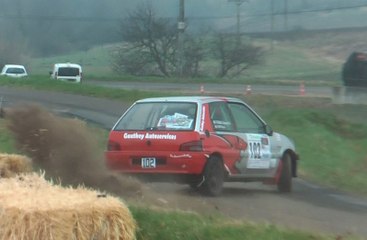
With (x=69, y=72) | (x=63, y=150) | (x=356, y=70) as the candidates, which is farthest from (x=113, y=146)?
(x=69, y=72)

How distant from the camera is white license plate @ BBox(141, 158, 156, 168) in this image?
42.2 ft

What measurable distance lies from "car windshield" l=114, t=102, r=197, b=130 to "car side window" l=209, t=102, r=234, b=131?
0.34 m

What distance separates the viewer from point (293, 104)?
32.4 metres

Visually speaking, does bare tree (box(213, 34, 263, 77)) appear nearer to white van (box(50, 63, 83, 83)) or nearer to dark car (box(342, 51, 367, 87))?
white van (box(50, 63, 83, 83))

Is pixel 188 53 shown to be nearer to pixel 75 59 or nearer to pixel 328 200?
pixel 75 59

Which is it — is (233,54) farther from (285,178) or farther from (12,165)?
(12,165)

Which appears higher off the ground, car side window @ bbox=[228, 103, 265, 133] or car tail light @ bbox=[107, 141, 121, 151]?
car side window @ bbox=[228, 103, 265, 133]

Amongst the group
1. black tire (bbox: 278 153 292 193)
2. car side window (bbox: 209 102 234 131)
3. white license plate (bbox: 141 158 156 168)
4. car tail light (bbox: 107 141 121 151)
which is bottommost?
black tire (bbox: 278 153 292 193)

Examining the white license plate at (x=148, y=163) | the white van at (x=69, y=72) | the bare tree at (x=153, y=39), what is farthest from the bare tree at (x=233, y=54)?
the white license plate at (x=148, y=163)

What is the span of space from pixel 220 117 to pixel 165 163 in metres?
1.32

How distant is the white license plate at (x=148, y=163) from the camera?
12867 mm

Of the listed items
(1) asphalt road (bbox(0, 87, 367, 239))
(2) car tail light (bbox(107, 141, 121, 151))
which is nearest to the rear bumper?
(2) car tail light (bbox(107, 141, 121, 151))

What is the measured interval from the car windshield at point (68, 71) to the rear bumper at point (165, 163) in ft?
128

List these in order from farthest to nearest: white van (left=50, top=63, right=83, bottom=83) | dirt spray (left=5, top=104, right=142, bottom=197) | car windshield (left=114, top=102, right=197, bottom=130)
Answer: white van (left=50, top=63, right=83, bottom=83) → car windshield (left=114, top=102, right=197, bottom=130) → dirt spray (left=5, top=104, right=142, bottom=197)
